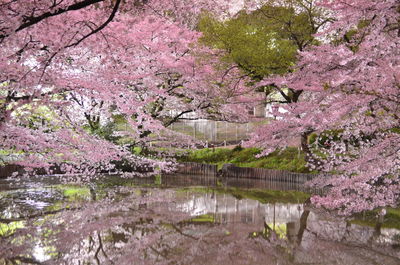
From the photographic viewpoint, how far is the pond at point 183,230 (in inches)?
→ 227

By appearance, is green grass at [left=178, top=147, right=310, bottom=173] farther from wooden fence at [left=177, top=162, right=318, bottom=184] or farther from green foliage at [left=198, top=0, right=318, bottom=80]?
green foliage at [left=198, top=0, right=318, bottom=80]

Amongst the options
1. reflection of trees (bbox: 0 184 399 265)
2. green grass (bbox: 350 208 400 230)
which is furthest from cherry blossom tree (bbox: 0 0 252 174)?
green grass (bbox: 350 208 400 230)

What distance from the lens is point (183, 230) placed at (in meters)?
7.36

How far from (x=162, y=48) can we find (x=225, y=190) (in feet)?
15.9

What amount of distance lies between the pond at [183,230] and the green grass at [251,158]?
3.57 metres

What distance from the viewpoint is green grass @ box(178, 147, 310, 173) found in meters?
15.5

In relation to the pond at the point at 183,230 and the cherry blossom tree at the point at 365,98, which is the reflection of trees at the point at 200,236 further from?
the cherry blossom tree at the point at 365,98

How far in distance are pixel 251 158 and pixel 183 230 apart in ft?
35.9

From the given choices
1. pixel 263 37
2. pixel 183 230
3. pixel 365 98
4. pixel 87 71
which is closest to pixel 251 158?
pixel 263 37

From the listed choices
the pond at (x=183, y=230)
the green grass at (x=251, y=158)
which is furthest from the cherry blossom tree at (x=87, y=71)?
the green grass at (x=251, y=158)

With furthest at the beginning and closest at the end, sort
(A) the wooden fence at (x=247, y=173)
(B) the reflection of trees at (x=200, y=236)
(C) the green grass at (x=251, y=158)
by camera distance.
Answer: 1. (C) the green grass at (x=251, y=158)
2. (A) the wooden fence at (x=247, y=173)
3. (B) the reflection of trees at (x=200, y=236)

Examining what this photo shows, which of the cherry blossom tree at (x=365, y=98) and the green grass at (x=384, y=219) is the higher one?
the cherry blossom tree at (x=365, y=98)

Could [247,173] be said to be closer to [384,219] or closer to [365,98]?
[384,219]

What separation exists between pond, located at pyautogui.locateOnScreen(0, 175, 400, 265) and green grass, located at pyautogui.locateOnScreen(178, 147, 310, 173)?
3.57 meters
